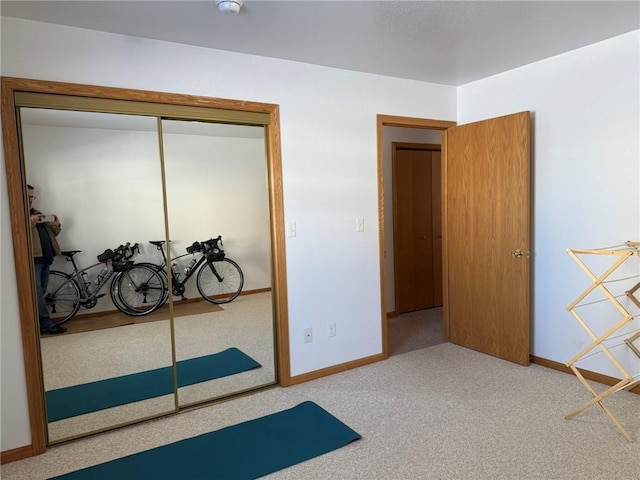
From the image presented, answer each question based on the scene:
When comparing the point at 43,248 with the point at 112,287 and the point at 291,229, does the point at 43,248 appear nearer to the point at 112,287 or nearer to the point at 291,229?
the point at 112,287

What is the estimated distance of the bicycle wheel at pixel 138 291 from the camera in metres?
2.82

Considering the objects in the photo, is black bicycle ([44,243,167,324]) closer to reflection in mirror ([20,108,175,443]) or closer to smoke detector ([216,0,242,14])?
reflection in mirror ([20,108,175,443])

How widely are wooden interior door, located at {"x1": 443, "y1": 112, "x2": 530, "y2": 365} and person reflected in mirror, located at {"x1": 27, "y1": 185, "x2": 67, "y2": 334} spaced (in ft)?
10.3

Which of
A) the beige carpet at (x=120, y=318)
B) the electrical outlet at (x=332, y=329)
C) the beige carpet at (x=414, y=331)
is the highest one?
the beige carpet at (x=120, y=318)

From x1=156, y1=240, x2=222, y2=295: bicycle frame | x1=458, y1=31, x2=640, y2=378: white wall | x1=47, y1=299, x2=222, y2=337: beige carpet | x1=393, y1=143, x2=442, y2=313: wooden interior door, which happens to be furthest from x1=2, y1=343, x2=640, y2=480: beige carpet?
x1=393, y1=143, x2=442, y2=313: wooden interior door

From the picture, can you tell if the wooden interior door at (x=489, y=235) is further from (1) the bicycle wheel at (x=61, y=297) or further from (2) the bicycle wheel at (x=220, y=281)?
(1) the bicycle wheel at (x=61, y=297)

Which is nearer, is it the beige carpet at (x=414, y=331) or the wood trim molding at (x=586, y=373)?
the wood trim molding at (x=586, y=373)

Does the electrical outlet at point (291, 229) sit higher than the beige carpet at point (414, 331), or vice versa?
the electrical outlet at point (291, 229)

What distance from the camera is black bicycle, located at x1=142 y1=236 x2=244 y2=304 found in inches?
120

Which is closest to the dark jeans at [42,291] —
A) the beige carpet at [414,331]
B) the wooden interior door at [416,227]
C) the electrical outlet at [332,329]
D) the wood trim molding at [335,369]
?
the wood trim molding at [335,369]

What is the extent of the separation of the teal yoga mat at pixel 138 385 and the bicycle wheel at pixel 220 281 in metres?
0.45

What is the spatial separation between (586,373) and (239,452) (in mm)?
2551

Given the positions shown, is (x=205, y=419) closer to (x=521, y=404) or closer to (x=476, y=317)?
(x=521, y=404)

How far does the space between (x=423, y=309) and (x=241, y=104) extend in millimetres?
3473
